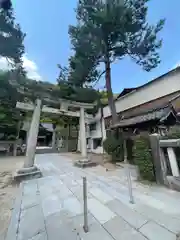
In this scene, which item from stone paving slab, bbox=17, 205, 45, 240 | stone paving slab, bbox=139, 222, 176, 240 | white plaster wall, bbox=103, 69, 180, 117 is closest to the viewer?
stone paving slab, bbox=139, 222, 176, 240

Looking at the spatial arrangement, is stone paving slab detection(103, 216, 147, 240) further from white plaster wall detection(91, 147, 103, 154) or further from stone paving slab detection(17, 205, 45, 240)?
white plaster wall detection(91, 147, 103, 154)

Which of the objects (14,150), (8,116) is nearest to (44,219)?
(8,116)

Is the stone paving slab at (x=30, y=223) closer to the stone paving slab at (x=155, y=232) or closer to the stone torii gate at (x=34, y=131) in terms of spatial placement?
the stone paving slab at (x=155, y=232)

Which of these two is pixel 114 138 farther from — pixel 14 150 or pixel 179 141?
pixel 14 150

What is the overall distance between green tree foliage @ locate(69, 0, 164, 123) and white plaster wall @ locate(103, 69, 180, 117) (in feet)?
5.63

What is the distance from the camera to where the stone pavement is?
213 centimetres

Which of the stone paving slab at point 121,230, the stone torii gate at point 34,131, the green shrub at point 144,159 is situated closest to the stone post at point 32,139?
the stone torii gate at point 34,131

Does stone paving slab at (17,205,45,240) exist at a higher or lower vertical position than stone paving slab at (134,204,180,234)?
lower

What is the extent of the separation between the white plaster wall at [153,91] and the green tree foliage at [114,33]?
67.5 inches

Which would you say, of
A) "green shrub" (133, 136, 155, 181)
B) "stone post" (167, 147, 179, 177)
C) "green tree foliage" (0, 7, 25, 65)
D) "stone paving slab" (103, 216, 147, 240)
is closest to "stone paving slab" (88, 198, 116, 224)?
"stone paving slab" (103, 216, 147, 240)

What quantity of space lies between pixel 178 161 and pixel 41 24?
11.8 m

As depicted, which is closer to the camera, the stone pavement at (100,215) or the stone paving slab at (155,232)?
the stone paving slab at (155,232)

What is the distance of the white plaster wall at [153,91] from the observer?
792cm

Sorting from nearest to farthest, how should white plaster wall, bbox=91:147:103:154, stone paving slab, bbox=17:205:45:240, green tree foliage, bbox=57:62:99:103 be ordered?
stone paving slab, bbox=17:205:45:240 < green tree foliage, bbox=57:62:99:103 < white plaster wall, bbox=91:147:103:154
